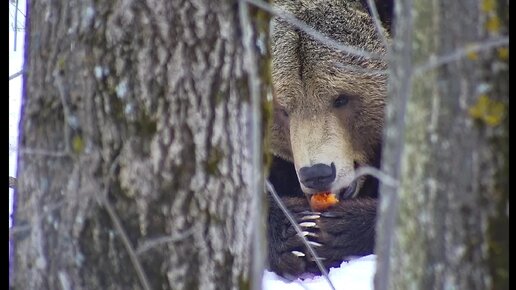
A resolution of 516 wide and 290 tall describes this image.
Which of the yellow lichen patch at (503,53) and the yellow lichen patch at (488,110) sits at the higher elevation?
the yellow lichen patch at (503,53)

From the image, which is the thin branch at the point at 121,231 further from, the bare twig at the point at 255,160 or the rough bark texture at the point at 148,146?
the bare twig at the point at 255,160

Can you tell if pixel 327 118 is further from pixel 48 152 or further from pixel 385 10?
pixel 48 152

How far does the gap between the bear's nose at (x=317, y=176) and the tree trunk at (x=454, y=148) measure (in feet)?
9.28

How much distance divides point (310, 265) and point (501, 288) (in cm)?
300

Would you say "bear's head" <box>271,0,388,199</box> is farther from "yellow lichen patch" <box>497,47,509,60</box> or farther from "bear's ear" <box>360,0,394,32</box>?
"yellow lichen patch" <box>497,47,509,60</box>

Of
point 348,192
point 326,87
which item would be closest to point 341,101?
point 326,87

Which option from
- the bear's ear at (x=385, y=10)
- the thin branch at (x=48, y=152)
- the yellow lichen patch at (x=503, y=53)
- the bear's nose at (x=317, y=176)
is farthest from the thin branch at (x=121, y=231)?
the bear's ear at (x=385, y=10)

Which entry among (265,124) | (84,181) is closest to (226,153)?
(265,124)

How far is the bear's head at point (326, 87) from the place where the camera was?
5230 millimetres

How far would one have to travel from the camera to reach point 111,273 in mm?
2730

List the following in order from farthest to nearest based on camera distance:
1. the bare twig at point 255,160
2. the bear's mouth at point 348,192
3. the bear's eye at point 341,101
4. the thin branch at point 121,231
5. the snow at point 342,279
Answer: the bear's mouth at point 348,192
the bear's eye at point 341,101
the snow at point 342,279
the thin branch at point 121,231
the bare twig at point 255,160

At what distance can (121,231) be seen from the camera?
2.64m
